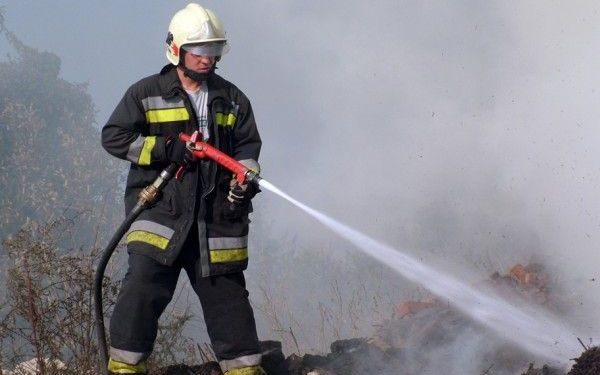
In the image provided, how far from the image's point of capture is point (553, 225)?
7172 millimetres

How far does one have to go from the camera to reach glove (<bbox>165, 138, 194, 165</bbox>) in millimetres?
4223

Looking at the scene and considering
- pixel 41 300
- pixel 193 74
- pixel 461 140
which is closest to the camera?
pixel 193 74

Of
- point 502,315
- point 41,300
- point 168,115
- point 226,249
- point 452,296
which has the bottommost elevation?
point 502,315

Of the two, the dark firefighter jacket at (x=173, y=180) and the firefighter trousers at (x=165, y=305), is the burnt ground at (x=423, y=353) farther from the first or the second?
the dark firefighter jacket at (x=173, y=180)

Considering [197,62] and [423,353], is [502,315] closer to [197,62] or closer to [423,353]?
[423,353]

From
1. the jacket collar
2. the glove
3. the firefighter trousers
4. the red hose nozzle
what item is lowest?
the firefighter trousers

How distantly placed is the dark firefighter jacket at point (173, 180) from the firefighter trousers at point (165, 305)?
3.4 inches

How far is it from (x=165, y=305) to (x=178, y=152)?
797mm

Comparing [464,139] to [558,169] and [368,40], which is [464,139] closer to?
[558,169]

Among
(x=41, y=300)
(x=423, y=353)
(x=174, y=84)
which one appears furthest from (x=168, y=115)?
(x=423, y=353)

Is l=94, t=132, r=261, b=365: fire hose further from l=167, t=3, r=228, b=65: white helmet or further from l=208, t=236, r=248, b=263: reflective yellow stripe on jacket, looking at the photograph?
l=167, t=3, r=228, b=65: white helmet

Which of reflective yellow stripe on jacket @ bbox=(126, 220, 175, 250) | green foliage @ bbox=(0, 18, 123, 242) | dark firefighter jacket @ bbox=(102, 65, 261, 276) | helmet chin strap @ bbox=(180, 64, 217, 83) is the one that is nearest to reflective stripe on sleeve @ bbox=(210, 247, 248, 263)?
dark firefighter jacket @ bbox=(102, 65, 261, 276)

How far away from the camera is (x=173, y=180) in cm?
432

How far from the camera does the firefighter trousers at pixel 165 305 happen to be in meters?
4.23
